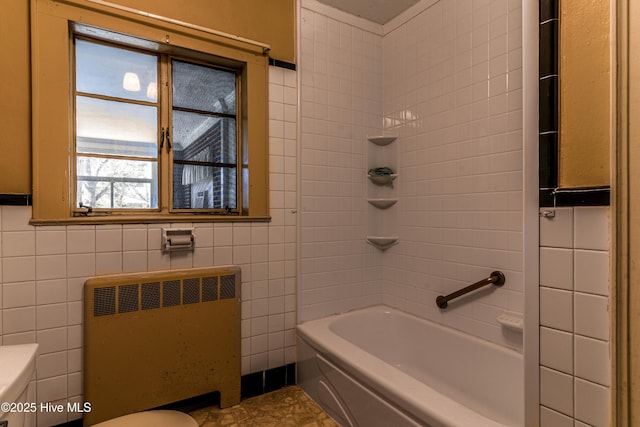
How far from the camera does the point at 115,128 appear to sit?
1751 millimetres

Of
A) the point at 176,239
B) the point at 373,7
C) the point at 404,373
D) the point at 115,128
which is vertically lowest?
the point at 404,373

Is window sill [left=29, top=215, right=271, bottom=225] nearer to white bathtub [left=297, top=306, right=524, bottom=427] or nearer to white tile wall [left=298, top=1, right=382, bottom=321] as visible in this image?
white tile wall [left=298, top=1, right=382, bottom=321]

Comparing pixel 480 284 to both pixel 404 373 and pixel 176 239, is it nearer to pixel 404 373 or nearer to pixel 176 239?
pixel 404 373

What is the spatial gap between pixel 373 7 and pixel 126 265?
224 cm

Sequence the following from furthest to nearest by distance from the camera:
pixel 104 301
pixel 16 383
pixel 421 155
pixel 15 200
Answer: pixel 421 155, pixel 104 301, pixel 15 200, pixel 16 383

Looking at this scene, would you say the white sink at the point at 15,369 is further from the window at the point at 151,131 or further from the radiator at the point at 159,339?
the window at the point at 151,131

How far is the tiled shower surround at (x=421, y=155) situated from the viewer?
1.71m

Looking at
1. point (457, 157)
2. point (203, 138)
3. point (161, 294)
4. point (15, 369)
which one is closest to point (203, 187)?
point (203, 138)

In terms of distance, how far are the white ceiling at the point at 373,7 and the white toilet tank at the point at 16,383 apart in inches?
96.1

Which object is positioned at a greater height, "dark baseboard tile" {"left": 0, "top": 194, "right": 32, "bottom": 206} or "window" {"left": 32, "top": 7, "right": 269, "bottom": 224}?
"window" {"left": 32, "top": 7, "right": 269, "bottom": 224}

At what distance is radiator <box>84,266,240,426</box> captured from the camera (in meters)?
1.53

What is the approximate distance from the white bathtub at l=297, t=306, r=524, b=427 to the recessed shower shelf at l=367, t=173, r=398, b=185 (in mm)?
935

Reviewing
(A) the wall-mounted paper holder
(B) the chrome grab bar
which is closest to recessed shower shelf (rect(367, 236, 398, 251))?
(B) the chrome grab bar

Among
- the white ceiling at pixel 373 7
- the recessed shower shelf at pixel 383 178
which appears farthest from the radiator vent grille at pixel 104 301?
the white ceiling at pixel 373 7
